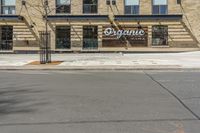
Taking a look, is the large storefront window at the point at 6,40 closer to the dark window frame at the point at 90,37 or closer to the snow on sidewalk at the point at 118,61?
the dark window frame at the point at 90,37

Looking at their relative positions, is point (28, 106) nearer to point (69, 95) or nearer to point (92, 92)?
point (69, 95)

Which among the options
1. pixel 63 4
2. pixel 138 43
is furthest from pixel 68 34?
pixel 138 43

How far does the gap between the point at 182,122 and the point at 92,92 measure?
5323 millimetres

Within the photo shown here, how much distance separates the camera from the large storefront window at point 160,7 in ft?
144

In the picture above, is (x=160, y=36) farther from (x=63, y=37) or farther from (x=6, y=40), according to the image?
(x=6, y=40)

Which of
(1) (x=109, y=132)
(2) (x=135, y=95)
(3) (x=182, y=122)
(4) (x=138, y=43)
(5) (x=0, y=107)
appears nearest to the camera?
(1) (x=109, y=132)

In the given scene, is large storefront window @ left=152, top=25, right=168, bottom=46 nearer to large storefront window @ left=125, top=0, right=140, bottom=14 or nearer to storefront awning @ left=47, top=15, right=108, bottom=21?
large storefront window @ left=125, top=0, right=140, bottom=14

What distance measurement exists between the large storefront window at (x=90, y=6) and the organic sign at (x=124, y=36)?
2.01m

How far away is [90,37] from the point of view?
146ft

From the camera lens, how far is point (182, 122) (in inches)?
366

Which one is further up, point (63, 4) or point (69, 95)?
point (63, 4)

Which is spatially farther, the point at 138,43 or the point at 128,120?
the point at 138,43

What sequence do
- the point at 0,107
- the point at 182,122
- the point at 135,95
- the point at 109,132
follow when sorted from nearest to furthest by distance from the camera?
the point at 109,132
the point at 182,122
the point at 0,107
the point at 135,95

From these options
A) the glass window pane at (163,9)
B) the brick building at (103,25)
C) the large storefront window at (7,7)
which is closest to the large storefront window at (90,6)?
the brick building at (103,25)
